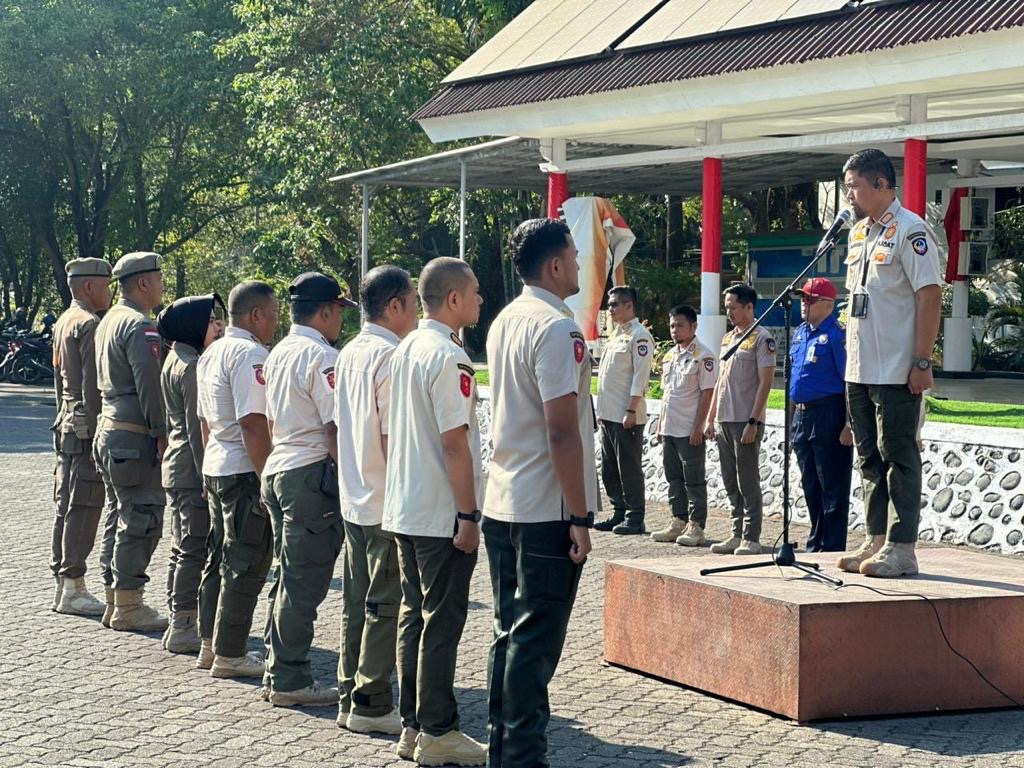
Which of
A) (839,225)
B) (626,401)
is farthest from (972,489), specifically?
(839,225)

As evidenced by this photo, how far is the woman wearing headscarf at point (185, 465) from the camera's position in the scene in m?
7.86

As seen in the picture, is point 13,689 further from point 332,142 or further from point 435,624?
point 332,142

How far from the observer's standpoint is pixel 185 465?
7934 mm

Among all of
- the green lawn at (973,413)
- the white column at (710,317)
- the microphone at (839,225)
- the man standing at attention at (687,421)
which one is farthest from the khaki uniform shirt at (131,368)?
the white column at (710,317)

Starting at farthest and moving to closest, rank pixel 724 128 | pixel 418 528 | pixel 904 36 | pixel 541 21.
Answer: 1. pixel 541 21
2. pixel 724 128
3. pixel 904 36
4. pixel 418 528

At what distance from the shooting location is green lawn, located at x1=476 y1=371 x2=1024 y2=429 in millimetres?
12047

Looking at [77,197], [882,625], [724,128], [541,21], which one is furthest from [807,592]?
[77,197]

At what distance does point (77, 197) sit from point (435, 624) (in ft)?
109

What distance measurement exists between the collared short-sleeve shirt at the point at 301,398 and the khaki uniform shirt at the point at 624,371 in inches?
228

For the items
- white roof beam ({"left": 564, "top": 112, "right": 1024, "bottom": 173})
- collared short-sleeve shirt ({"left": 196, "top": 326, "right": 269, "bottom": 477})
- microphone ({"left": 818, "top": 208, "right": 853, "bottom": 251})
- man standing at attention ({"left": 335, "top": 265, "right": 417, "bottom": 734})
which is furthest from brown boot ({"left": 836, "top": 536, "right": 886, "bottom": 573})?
white roof beam ({"left": 564, "top": 112, "right": 1024, "bottom": 173})

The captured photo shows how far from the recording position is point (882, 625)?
21.7 ft

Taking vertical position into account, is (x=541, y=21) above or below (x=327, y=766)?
above

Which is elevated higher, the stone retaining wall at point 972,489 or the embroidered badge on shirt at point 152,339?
the embroidered badge on shirt at point 152,339

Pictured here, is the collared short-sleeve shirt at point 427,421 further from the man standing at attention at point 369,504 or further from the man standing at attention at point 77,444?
the man standing at attention at point 77,444
